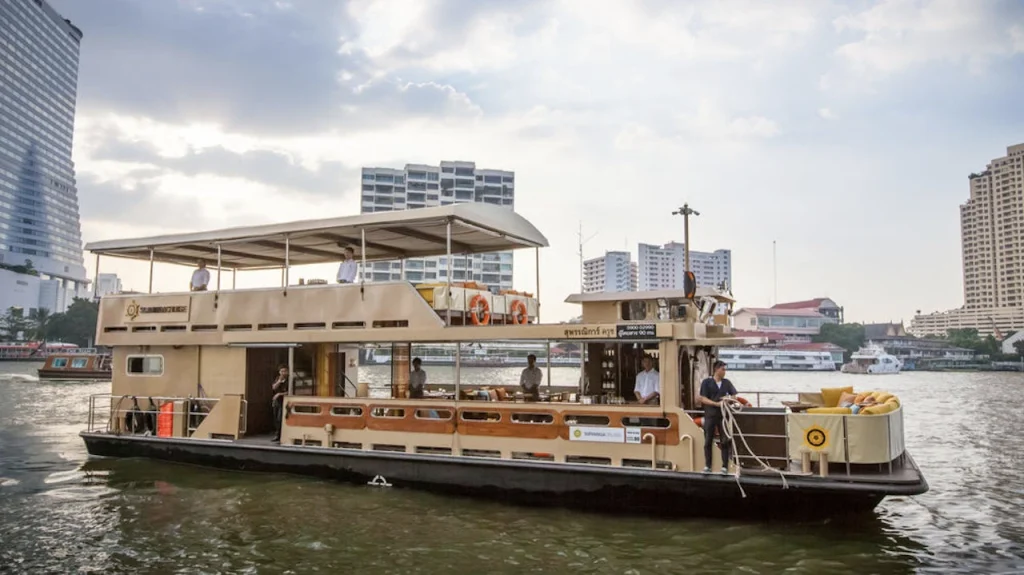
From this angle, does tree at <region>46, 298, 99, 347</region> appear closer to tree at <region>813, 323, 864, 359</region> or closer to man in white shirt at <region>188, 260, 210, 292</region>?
man in white shirt at <region>188, 260, 210, 292</region>

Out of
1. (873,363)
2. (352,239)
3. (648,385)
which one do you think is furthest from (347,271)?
(873,363)

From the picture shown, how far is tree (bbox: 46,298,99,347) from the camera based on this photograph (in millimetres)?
99125

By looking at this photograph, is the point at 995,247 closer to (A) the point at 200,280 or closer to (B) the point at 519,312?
(B) the point at 519,312

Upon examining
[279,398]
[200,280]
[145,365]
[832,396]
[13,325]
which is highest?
[13,325]

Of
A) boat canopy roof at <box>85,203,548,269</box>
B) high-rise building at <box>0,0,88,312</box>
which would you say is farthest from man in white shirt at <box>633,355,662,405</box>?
high-rise building at <box>0,0,88,312</box>

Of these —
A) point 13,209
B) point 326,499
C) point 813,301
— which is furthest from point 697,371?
point 13,209

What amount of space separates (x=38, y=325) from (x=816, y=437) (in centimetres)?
13008

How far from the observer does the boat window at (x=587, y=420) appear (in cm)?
1004

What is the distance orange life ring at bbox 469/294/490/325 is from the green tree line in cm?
10439

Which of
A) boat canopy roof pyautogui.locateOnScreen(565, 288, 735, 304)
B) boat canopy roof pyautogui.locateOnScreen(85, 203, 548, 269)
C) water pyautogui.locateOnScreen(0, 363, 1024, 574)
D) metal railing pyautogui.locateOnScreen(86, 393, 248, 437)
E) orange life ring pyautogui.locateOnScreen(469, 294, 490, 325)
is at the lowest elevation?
water pyautogui.locateOnScreen(0, 363, 1024, 574)

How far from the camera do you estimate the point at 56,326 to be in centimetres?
10062

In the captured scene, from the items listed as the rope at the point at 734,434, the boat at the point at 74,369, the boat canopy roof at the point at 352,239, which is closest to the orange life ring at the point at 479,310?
the boat canopy roof at the point at 352,239

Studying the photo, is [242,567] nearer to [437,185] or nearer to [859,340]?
[859,340]

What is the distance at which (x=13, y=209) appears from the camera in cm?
13600
